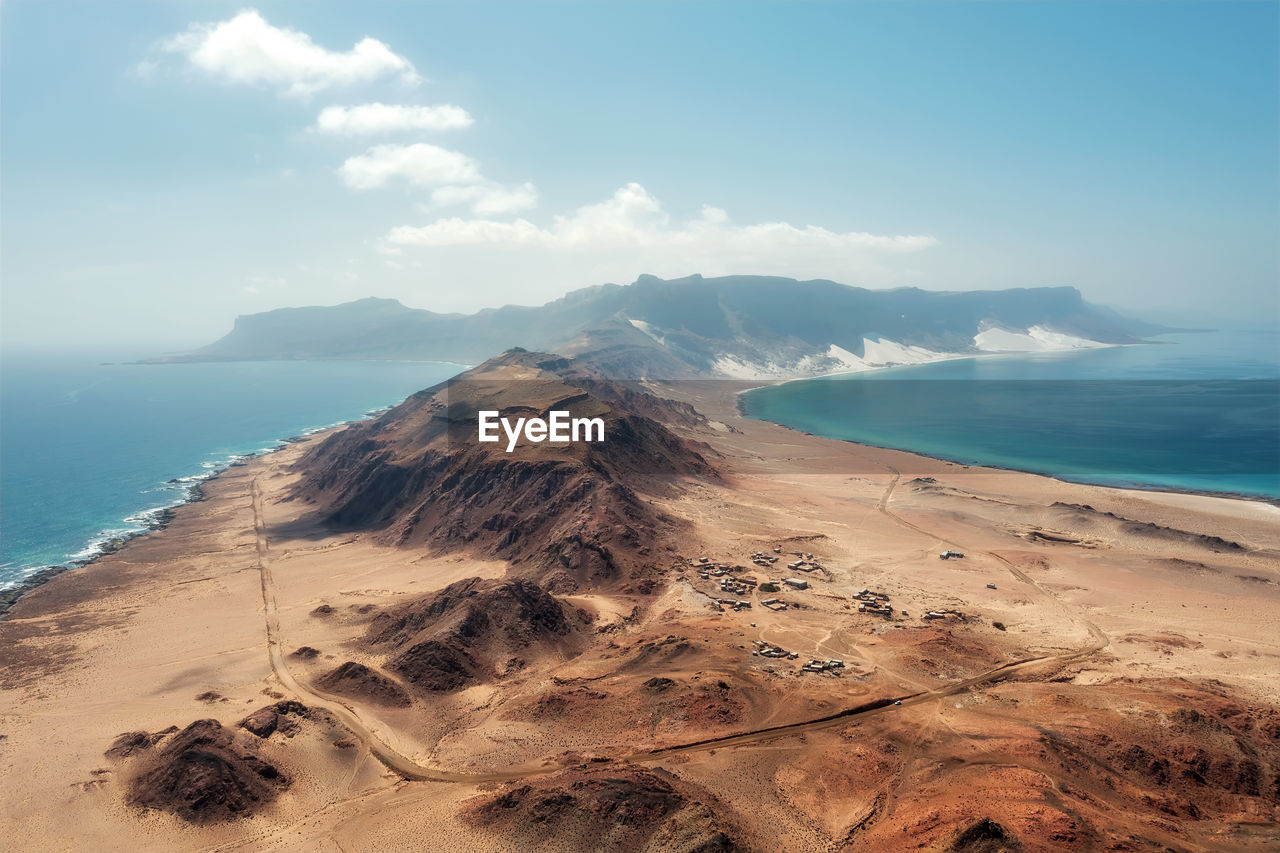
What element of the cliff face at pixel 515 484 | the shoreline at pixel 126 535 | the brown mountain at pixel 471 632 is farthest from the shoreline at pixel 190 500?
the brown mountain at pixel 471 632

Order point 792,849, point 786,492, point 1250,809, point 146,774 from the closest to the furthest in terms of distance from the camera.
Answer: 1. point 792,849
2. point 1250,809
3. point 146,774
4. point 786,492

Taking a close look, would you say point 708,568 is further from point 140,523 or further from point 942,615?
point 140,523

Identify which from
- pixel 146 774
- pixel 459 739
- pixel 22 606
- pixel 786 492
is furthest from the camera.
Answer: pixel 786 492

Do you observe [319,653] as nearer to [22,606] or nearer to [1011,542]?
[22,606]

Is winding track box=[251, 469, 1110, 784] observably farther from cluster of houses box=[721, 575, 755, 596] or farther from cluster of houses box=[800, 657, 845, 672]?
cluster of houses box=[721, 575, 755, 596]

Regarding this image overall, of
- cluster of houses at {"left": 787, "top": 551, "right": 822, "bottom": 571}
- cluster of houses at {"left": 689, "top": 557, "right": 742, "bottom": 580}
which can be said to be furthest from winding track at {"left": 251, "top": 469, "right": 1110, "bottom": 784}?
cluster of houses at {"left": 689, "top": 557, "right": 742, "bottom": 580}

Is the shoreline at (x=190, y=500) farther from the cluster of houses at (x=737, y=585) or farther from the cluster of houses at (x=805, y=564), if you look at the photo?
the cluster of houses at (x=737, y=585)

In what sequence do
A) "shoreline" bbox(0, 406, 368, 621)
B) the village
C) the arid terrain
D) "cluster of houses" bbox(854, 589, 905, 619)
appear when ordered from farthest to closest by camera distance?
"shoreline" bbox(0, 406, 368, 621)
"cluster of houses" bbox(854, 589, 905, 619)
the village
the arid terrain

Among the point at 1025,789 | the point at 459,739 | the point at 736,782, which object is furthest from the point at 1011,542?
the point at 459,739
